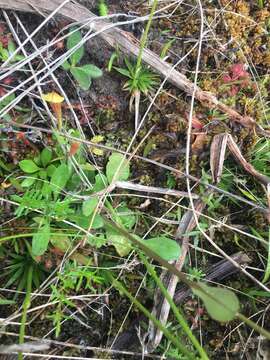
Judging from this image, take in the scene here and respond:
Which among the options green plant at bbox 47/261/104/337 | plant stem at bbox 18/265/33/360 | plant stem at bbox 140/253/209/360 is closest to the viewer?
plant stem at bbox 140/253/209/360

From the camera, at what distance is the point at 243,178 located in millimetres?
1988

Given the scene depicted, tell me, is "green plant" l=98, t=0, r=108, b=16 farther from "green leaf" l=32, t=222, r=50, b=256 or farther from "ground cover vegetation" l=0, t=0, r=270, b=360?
"green leaf" l=32, t=222, r=50, b=256

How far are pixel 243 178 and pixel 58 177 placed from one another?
0.83 m

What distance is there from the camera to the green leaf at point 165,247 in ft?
5.85

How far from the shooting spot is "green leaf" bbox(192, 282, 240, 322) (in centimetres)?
123

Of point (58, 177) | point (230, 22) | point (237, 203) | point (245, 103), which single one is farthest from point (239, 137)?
point (58, 177)

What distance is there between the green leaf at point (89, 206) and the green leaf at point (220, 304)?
2.01ft

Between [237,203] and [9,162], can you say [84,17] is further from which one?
[237,203]

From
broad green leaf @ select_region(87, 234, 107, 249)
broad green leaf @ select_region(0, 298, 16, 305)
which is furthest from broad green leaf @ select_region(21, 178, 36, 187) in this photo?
broad green leaf @ select_region(0, 298, 16, 305)

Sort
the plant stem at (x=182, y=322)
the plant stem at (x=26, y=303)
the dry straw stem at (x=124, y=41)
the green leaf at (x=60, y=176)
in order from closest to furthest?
the plant stem at (x=182, y=322)
the plant stem at (x=26, y=303)
the green leaf at (x=60, y=176)
the dry straw stem at (x=124, y=41)

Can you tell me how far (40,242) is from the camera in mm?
1713

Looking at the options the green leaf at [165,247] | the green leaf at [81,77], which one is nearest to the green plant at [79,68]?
the green leaf at [81,77]

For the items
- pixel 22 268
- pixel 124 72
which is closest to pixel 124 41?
pixel 124 72

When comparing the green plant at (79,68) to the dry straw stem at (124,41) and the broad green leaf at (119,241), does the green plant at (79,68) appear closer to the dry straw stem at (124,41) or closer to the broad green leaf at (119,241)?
the dry straw stem at (124,41)
